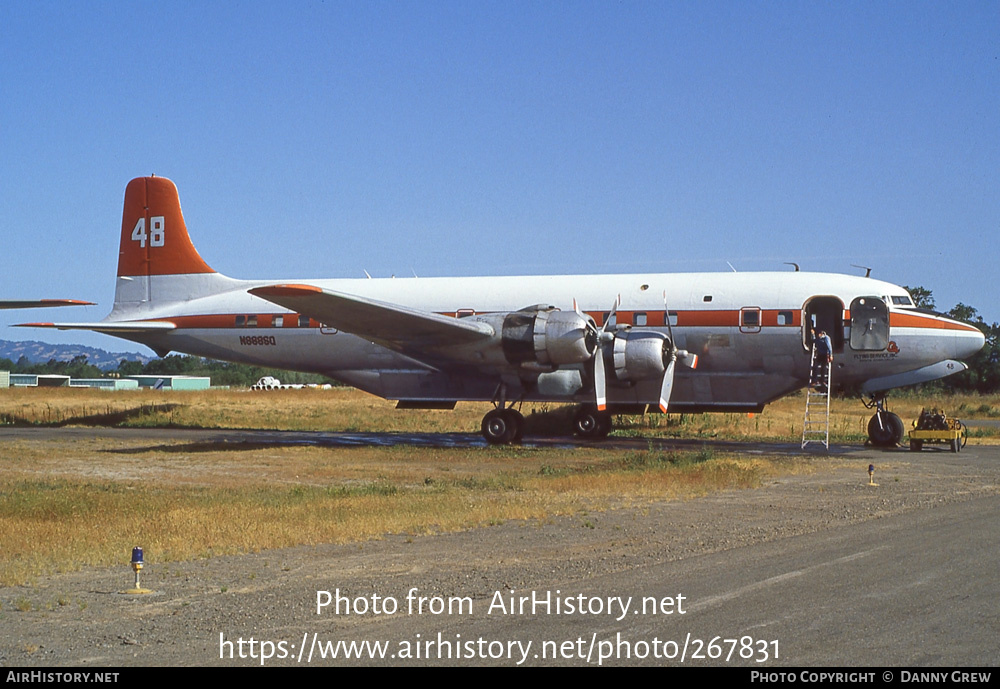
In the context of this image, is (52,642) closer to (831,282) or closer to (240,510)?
(240,510)

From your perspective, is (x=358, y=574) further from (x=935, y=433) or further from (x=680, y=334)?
(x=935, y=433)

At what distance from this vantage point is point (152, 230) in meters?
29.1

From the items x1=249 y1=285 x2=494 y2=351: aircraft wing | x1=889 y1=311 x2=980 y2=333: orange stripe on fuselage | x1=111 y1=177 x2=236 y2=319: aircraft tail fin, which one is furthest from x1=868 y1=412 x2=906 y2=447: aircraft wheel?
x1=111 y1=177 x2=236 y2=319: aircraft tail fin

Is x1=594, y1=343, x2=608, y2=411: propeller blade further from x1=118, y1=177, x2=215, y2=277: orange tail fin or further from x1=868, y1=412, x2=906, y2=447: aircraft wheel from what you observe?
x1=118, y1=177, x2=215, y2=277: orange tail fin

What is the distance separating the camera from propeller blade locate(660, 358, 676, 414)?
21797mm

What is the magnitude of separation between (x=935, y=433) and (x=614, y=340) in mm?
7994

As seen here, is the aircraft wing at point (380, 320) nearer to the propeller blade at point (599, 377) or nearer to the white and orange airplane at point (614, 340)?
the white and orange airplane at point (614, 340)

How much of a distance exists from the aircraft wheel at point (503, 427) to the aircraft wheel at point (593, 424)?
2.54m

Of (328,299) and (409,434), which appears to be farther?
(409,434)

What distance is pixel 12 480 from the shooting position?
52.7 feet

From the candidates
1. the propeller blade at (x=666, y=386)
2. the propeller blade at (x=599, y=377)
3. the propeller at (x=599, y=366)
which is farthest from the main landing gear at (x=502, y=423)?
the propeller blade at (x=666, y=386)

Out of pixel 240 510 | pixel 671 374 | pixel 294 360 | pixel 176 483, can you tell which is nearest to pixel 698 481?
pixel 671 374

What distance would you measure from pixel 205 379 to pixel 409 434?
77238 mm

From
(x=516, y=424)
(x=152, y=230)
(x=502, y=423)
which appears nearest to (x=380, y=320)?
(x=502, y=423)
